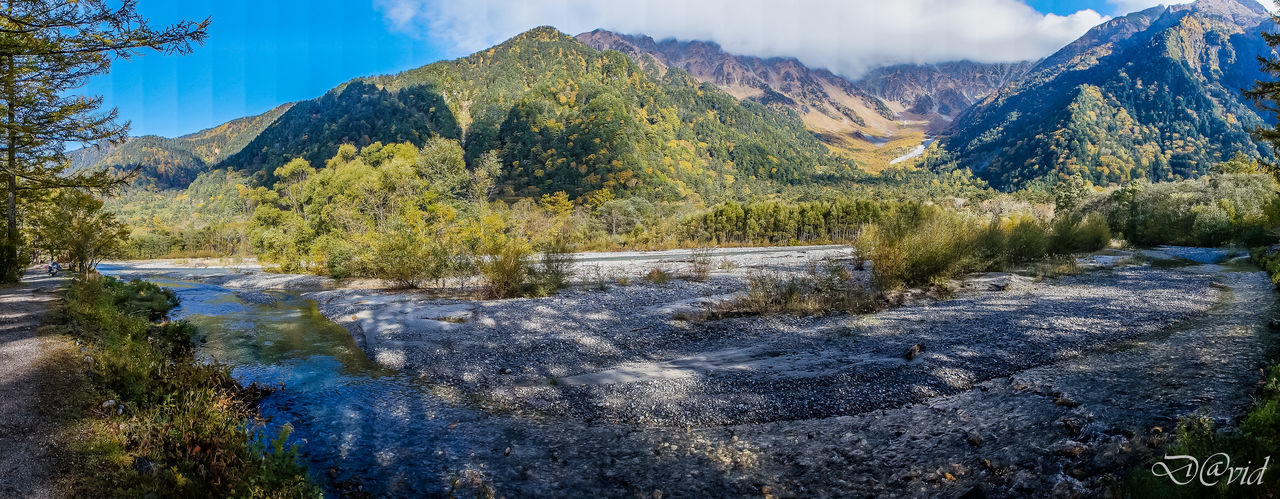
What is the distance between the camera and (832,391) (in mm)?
6820

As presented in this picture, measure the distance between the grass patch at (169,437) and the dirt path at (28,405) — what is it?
8.4 inches

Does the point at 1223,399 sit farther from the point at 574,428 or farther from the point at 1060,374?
the point at 574,428

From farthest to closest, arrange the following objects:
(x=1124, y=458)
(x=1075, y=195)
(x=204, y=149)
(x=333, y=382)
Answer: (x=204, y=149) → (x=1075, y=195) → (x=333, y=382) → (x=1124, y=458)

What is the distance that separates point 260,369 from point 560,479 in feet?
25.0

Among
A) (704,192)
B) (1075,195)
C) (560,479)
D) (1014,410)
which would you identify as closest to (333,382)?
(560,479)

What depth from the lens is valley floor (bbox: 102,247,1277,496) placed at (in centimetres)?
471

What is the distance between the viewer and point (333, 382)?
27.6ft

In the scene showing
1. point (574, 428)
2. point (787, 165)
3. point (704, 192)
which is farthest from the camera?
point (787, 165)

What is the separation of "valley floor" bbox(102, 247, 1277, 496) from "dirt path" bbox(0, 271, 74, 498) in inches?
96.1

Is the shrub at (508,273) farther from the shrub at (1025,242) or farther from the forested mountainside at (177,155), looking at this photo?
the forested mountainside at (177,155)

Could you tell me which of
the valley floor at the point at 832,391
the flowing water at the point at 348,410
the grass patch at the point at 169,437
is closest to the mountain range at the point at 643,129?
the flowing water at the point at 348,410

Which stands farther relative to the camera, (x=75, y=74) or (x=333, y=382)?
(x=75, y=74)

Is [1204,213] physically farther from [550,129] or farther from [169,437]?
[550,129]

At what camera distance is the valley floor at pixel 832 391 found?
15.5ft
